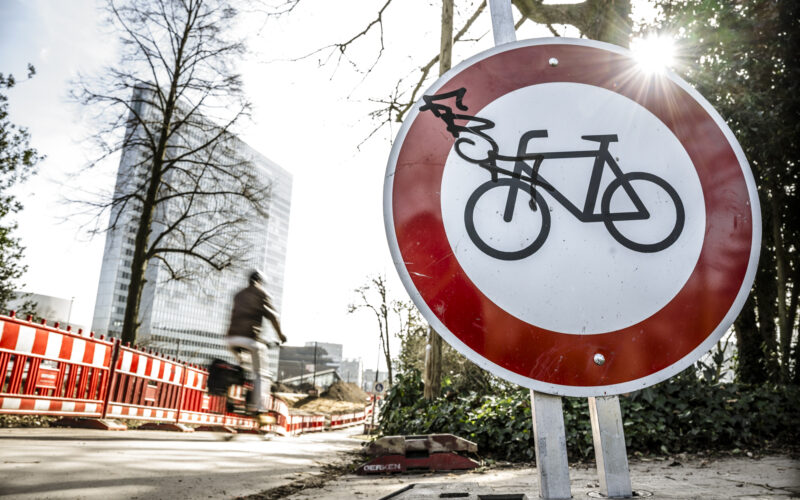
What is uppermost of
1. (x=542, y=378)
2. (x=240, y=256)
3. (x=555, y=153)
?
(x=240, y=256)

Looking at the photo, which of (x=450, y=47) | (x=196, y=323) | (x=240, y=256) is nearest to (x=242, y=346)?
(x=450, y=47)

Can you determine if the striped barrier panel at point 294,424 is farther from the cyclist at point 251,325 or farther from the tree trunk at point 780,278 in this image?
the tree trunk at point 780,278

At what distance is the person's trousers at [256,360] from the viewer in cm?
503

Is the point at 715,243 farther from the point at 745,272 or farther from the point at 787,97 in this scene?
the point at 787,97

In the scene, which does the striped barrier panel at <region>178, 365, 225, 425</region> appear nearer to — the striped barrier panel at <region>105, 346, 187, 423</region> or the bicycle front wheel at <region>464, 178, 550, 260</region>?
the striped barrier panel at <region>105, 346, 187, 423</region>

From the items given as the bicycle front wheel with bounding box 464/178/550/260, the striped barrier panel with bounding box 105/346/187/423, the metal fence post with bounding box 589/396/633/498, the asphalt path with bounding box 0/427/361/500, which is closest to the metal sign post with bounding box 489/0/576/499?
the metal fence post with bounding box 589/396/633/498

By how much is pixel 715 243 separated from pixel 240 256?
15.1m

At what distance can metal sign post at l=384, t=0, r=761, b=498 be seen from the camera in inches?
41.8

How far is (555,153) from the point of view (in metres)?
1.21

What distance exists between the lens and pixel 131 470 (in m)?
3.24

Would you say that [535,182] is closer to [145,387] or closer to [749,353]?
[749,353]

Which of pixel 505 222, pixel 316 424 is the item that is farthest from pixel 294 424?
pixel 505 222

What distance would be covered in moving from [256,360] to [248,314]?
0.53 m

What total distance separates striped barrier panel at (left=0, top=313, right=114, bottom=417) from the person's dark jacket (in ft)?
11.5
